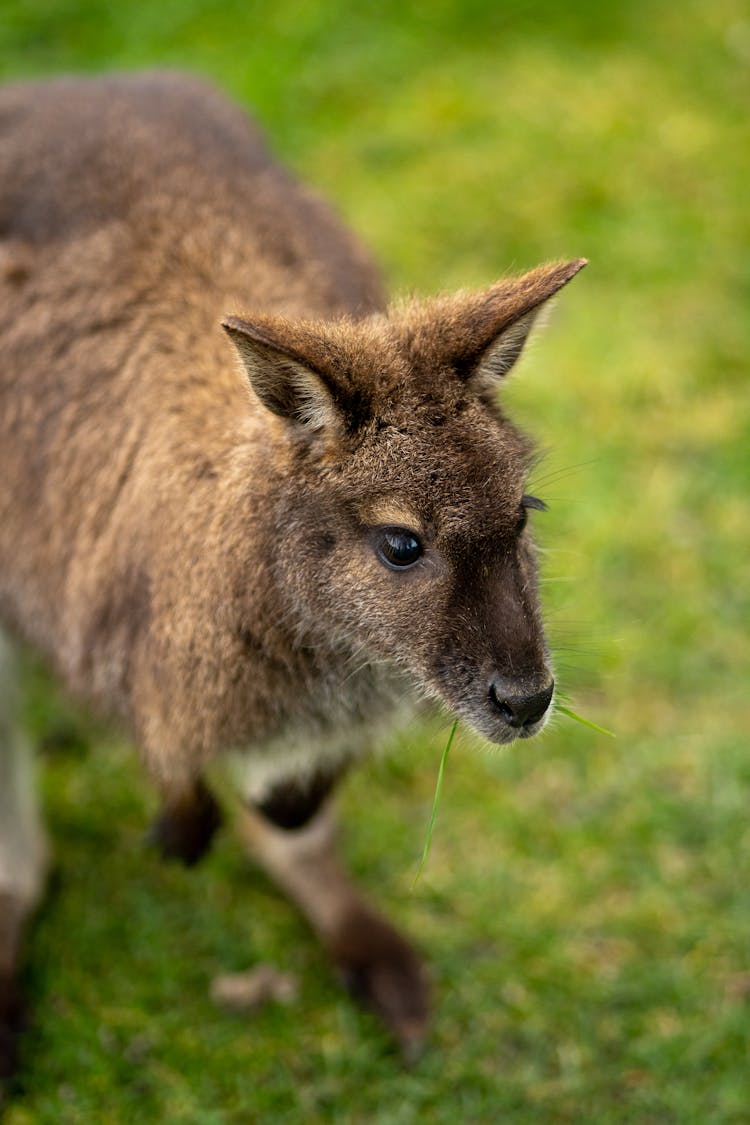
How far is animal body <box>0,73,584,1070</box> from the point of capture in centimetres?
244

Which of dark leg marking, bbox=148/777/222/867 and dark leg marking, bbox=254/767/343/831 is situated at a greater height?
dark leg marking, bbox=254/767/343/831

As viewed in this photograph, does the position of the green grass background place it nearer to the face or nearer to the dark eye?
the face

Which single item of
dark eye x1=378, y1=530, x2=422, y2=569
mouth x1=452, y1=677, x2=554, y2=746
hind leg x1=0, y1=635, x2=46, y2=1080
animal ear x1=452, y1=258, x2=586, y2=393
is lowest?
hind leg x1=0, y1=635, x2=46, y2=1080

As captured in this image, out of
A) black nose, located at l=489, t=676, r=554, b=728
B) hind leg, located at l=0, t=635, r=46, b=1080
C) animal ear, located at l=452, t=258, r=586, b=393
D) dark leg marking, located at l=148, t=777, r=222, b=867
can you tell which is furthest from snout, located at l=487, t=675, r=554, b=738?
hind leg, located at l=0, t=635, r=46, b=1080

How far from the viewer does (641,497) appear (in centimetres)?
513

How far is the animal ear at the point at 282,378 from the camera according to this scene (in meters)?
2.29

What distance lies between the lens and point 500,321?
2451 mm

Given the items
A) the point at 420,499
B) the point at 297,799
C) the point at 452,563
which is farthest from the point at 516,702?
the point at 297,799

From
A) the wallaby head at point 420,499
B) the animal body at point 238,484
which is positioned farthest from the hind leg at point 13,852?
the wallaby head at point 420,499

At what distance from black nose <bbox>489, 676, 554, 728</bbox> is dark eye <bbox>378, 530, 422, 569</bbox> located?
0.28 meters

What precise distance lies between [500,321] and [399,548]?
0.48 metres

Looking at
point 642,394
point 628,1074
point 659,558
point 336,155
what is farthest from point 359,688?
point 336,155

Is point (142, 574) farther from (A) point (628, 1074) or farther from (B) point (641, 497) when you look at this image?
(B) point (641, 497)

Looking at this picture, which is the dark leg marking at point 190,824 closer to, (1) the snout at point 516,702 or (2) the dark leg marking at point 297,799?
(2) the dark leg marking at point 297,799
